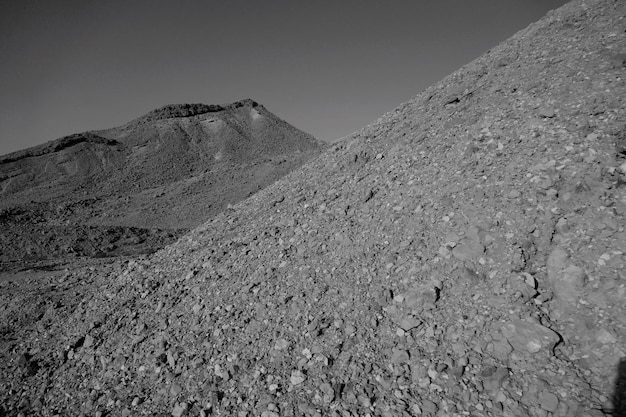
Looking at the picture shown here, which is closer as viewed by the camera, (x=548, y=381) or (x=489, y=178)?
(x=548, y=381)

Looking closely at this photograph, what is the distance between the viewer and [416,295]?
13.1ft

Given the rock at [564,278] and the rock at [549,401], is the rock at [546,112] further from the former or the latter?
the rock at [549,401]

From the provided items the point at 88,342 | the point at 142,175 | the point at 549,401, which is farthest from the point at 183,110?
the point at 549,401

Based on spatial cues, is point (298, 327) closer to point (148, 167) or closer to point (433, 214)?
point (433, 214)

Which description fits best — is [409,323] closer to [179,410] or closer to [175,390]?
[179,410]

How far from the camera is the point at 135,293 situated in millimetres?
6223

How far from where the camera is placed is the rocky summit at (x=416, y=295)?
10.5 ft

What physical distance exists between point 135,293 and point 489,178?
634cm

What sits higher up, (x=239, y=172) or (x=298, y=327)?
(x=239, y=172)

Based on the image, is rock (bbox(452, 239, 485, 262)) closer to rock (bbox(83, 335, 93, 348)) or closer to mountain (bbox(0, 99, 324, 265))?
rock (bbox(83, 335, 93, 348))

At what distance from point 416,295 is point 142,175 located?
106ft

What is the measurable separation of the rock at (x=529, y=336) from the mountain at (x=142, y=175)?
1483cm

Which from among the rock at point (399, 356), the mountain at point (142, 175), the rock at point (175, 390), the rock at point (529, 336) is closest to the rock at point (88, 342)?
the rock at point (175, 390)

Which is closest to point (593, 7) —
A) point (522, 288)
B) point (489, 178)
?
point (489, 178)
